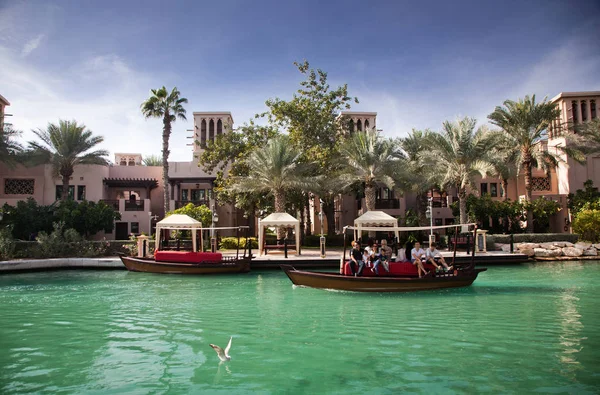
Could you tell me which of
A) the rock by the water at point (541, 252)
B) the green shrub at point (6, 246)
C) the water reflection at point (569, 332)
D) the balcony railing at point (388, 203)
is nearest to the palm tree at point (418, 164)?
the balcony railing at point (388, 203)

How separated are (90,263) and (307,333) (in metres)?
19.3

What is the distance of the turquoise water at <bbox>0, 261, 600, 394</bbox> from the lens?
7145 millimetres

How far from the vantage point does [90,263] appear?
25031 millimetres

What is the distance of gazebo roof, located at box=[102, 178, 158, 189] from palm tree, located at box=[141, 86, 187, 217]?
400cm

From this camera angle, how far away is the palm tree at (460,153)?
1190 inches

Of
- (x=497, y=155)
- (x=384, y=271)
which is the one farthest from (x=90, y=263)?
(x=497, y=155)

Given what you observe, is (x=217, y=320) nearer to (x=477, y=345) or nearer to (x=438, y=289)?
(x=477, y=345)

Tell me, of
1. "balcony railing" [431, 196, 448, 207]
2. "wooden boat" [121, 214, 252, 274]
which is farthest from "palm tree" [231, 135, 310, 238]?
"balcony railing" [431, 196, 448, 207]

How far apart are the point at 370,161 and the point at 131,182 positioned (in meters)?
22.1

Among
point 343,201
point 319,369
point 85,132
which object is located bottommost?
point 319,369

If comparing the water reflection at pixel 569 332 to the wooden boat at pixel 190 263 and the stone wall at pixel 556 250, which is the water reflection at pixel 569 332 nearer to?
the stone wall at pixel 556 250

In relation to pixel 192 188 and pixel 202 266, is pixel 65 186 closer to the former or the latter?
pixel 192 188

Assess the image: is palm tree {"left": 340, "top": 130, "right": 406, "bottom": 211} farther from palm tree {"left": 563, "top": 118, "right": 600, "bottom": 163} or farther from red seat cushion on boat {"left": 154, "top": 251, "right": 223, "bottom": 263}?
palm tree {"left": 563, "top": 118, "right": 600, "bottom": 163}

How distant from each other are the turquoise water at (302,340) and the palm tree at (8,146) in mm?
22153
